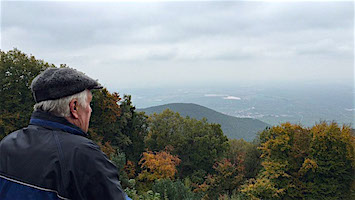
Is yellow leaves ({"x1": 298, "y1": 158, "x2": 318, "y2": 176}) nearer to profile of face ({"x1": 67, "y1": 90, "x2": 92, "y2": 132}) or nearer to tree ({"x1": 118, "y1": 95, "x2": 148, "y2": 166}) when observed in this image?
tree ({"x1": 118, "y1": 95, "x2": 148, "y2": 166})

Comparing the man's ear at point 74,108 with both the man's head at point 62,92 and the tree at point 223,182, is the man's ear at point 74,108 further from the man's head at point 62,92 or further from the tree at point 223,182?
the tree at point 223,182

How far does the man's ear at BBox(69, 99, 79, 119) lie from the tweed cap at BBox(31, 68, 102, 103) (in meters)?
0.05

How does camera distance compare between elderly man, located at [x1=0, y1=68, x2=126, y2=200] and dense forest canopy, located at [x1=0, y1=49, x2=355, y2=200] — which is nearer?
elderly man, located at [x1=0, y1=68, x2=126, y2=200]

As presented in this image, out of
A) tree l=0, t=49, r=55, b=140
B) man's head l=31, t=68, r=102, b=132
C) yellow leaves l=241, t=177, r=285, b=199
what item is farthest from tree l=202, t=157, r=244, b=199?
man's head l=31, t=68, r=102, b=132

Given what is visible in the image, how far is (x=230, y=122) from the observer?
90.5 metres

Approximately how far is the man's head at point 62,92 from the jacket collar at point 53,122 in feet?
0.10

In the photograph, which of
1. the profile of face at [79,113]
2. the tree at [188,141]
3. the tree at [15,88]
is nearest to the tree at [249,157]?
the tree at [188,141]

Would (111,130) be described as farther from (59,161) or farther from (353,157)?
(59,161)

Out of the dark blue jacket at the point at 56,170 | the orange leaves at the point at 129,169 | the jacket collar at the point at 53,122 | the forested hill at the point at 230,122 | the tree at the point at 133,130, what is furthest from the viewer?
the forested hill at the point at 230,122

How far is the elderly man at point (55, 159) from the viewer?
1235 millimetres

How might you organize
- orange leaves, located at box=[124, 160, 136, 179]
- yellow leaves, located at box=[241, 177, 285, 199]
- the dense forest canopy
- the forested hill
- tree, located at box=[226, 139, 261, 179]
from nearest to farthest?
the dense forest canopy → yellow leaves, located at box=[241, 177, 285, 199] → orange leaves, located at box=[124, 160, 136, 179] → tree, located at box=[226, 139, 261, 179] → the forested hill

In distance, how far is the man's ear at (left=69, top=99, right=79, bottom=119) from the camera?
1453 millimetres

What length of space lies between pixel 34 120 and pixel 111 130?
20681 millimetres

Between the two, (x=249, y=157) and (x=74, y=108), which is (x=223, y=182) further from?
(x=74, y=108)
